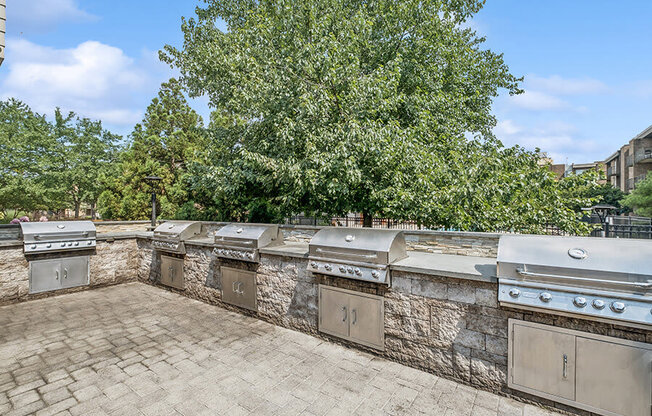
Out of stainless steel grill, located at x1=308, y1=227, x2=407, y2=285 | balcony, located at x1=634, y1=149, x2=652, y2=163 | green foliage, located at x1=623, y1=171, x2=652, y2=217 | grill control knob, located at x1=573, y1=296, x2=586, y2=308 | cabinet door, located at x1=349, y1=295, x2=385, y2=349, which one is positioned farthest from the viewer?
balcony, located at x1=634, y1=149, x2=652, y2=163

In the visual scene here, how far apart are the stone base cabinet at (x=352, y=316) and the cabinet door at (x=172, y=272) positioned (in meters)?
3.21

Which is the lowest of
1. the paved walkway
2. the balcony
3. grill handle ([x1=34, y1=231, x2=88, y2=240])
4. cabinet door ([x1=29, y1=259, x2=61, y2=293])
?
the paved walkway

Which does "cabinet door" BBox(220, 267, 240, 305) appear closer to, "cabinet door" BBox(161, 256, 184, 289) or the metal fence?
"cabinet door" BBox(161, 256, 184, 289)

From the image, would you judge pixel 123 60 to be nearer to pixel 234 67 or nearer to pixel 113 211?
pixel 113 211

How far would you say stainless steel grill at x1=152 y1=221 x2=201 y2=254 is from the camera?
534 centimetres

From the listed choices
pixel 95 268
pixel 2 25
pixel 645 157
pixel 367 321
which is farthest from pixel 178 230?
pixel 645 157

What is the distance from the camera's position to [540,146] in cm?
712

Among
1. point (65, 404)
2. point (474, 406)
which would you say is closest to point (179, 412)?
point (65, 404)

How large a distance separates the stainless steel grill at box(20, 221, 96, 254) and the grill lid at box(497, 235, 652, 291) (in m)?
6.84

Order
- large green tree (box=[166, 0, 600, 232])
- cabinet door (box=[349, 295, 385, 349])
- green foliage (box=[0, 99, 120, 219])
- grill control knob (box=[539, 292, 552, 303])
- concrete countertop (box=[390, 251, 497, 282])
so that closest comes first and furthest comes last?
grill control knob (box=[539, 292, 552, 303])
concrete countertop (box=[390, 251, 497, 282])
cabinet door (box=[349, 295, 385, 349])
large green tree (box=[166, 0, 600, 232])
green foliage (box=[0, 99, 120, 219])

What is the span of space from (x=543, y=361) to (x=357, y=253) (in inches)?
69.8

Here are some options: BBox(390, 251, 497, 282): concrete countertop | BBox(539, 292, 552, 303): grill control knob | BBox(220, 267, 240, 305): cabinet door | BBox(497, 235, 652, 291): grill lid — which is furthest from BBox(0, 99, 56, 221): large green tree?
BBox(539, 292, 552, 303): grill control knob

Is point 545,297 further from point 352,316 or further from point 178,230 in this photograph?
point 178,230

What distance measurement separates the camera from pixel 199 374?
2.97 m
